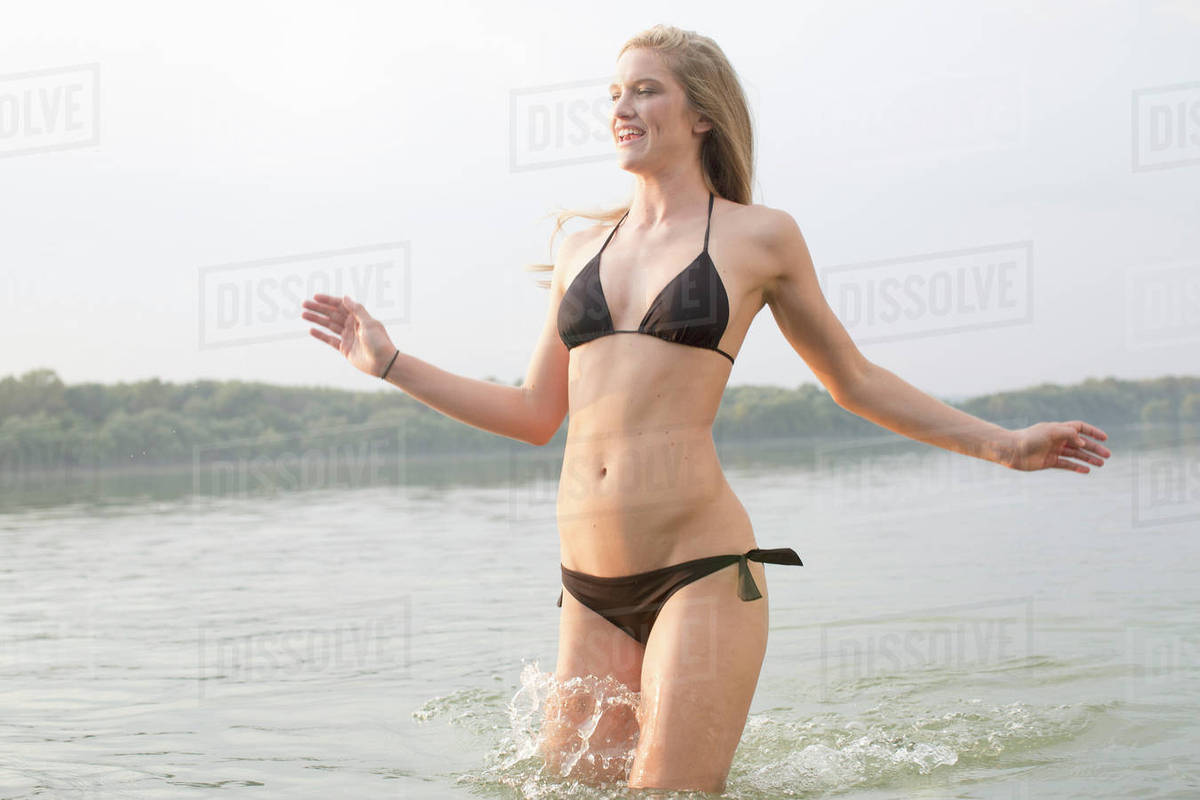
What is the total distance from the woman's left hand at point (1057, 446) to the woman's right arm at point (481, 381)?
131cm

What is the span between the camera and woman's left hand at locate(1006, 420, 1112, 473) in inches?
124

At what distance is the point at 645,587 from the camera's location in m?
3.10

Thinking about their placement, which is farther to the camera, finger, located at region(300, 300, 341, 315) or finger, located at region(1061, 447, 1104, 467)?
finger, located at region(300, 300, 341, 315)

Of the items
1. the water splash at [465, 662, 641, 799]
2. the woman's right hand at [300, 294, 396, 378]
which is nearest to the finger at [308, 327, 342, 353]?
the woman's right hand at [300, 294, 396, 378]

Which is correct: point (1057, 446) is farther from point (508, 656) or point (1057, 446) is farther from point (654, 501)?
point (508, 656)

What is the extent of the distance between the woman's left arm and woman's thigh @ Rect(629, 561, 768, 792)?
69 centimetres

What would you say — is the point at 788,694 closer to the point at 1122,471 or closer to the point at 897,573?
the point at 897,573

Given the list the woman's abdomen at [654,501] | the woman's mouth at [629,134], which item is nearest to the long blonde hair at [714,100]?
the woman's mouth at [629,134]

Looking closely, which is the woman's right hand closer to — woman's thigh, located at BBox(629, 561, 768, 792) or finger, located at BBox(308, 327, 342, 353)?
finger, located at BBox(308, 327, 342, 353)

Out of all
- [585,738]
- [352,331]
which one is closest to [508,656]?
[585,738]

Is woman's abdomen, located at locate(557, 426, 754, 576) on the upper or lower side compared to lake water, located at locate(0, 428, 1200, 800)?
upper

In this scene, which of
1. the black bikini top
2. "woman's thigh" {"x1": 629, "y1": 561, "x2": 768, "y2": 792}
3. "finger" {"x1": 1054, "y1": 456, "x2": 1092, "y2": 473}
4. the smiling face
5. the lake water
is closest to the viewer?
"woman's thigh" {"x1": 629, "y1": 561, "x2": 768, "y2": 792}

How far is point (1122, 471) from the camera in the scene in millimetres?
18578

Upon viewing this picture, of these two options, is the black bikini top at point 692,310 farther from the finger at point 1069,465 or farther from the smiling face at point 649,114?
the finger at point 1069,465
